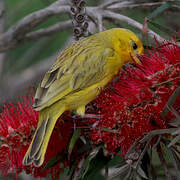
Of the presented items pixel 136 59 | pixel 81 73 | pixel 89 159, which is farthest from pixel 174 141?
pixel 81 73

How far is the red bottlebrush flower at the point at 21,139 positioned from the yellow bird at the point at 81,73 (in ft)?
0.28

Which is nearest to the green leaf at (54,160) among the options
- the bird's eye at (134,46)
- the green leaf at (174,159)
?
the green leaf at (174,159)

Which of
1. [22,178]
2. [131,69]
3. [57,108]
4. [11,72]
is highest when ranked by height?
[131,69]

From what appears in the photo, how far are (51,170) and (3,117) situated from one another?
1.52 ft

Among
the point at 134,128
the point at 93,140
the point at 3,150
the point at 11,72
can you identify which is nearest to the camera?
the point at 134,128

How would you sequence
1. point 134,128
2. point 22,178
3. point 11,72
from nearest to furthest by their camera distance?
point 134,128 → point 22,178 → point 11,72

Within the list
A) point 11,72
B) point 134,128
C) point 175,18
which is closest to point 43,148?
point 134,128

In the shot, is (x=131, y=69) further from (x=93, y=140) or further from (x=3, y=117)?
(x=3, y=117)

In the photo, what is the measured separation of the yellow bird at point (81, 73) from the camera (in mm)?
2656

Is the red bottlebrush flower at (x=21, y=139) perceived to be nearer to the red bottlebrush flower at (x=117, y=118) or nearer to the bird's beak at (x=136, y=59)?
the red bottlebrush flower at (x=117, y=118)

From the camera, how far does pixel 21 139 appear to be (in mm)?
2545

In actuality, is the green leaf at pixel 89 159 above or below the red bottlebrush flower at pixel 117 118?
below

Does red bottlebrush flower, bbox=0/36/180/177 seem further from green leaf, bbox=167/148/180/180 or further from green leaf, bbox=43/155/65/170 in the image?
green leaf, bbox=167/148/180/180

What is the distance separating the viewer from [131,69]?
7.60 feet
